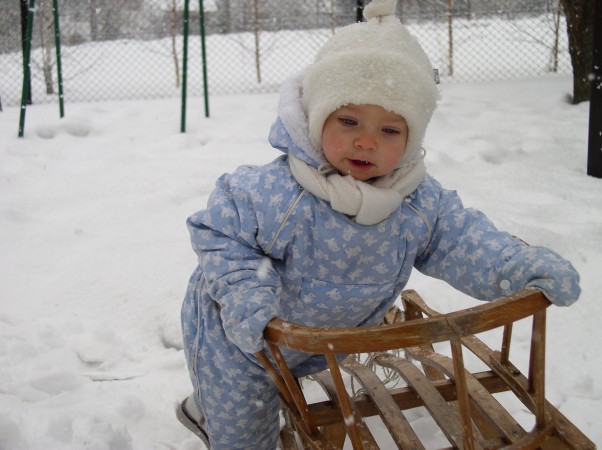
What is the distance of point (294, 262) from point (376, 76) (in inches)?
19.4

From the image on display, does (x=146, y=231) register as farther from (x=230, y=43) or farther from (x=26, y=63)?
(x=230, y=43)

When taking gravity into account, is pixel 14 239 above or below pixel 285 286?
below

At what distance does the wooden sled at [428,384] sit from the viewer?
42.5 inches

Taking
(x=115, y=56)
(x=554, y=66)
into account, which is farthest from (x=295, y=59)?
(x=554, y=66)

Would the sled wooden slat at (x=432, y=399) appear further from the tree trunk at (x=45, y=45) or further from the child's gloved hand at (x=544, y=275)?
the tree trunk at (x=45, y=45)

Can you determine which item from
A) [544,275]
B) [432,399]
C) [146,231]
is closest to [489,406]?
[432,399]

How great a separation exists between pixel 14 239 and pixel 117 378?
1.48 meters

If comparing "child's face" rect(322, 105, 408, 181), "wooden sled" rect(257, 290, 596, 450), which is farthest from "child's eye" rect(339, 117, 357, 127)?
"wooden sled" rect(257, 290, 596, 450)

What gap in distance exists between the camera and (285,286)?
1.62m

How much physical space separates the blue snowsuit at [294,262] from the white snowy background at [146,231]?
0.53 meters

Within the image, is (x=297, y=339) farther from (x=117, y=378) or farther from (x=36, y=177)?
(x=36, y=177)

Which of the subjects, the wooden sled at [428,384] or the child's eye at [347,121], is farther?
the child's eye at [347,121]

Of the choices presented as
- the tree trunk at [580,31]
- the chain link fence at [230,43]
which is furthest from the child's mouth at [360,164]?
the chain link fence at [230,43]

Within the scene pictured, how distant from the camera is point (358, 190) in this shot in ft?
4.96
